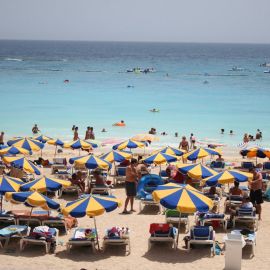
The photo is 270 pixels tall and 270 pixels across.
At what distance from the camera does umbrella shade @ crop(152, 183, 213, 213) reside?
10.7 metres

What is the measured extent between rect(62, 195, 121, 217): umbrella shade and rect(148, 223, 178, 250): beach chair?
97 centimetres

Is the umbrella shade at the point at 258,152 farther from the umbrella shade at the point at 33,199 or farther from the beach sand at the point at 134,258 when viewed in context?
the umbrella shade at the point at 33,199

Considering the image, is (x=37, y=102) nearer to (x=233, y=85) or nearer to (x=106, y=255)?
(x=233, y=85)

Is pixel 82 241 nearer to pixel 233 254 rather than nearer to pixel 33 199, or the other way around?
pixel 33 199

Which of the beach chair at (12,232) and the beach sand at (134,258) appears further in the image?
the beach chair at (12,232)

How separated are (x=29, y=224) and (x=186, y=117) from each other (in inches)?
1071

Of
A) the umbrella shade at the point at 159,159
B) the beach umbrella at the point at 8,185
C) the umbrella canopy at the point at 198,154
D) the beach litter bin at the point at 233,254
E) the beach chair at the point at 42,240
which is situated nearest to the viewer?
the beach litter bin at the point at 233,254

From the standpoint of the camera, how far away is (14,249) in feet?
36.7

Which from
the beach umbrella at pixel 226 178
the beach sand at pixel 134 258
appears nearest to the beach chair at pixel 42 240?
the beach sand at pixel 134 258

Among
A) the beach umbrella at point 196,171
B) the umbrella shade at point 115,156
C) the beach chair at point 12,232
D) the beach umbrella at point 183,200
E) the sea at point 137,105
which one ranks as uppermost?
the beach umbrella at point 183,200

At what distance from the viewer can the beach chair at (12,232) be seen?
11344 mm

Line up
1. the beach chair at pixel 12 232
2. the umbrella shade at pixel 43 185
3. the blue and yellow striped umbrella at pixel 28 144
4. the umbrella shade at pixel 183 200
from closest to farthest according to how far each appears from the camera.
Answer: the umbrella shade at pixel 183 200 < the beach chair at pixel 12 232 < the umbrella shade at pixel 43 185 < the blue and yellow striped umbrella at pixel 28 144

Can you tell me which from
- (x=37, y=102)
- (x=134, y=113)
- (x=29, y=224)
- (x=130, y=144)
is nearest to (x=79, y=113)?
(x=134, y=113)

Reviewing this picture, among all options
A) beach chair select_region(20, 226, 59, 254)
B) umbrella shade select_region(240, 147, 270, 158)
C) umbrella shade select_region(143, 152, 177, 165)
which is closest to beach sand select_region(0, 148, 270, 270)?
beach chair select_region(20, 226, 59, 254)
